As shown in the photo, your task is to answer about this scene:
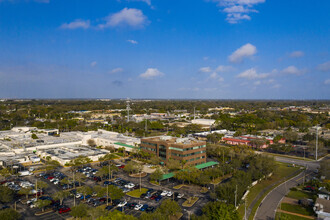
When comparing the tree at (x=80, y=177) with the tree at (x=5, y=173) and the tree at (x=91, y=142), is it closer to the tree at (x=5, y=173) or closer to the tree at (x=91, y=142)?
the tree at (x=5, y=173)

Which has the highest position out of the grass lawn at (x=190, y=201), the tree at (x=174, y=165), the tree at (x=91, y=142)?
the tree at (x=174, y=165)

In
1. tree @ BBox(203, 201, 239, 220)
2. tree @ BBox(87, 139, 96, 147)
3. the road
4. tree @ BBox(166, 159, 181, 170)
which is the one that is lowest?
the road

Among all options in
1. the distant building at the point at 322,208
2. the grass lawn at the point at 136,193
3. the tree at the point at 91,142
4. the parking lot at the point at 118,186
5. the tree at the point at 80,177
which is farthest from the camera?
Answer: the tree at the point at 91,142

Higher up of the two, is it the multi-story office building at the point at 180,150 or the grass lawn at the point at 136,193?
the multi-story office building at the point at 180,150

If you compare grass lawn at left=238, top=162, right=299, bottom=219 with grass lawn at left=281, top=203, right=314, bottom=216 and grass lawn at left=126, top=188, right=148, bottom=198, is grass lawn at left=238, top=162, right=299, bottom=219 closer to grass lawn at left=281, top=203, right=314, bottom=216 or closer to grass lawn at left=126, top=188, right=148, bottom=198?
grass lawn at left=281, top=203, right=314, bottom=216

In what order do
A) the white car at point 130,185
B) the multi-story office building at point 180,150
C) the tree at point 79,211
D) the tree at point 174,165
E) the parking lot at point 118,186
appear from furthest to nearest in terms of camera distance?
the multi-story office building at point 180,150 < the tree at point 174,165 < the white car at point 130,185 < the parking lot at point 118,186 < the tree at point 79,211

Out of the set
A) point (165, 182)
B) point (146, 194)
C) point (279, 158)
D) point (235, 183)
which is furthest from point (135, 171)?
point (279, 158)

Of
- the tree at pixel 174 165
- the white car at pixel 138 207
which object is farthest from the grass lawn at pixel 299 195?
the white car at pixel 138 207

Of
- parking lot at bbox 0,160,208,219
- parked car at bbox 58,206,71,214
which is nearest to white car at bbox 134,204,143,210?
parking lot at bbox 0,160,208,219
